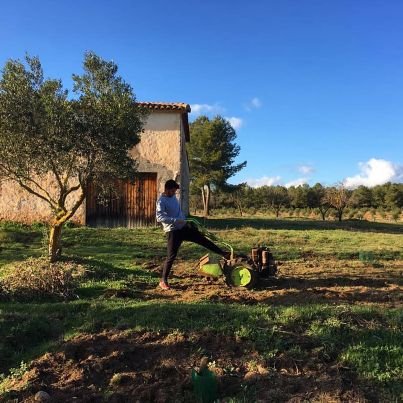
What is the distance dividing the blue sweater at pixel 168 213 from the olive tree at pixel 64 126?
1.98 metres

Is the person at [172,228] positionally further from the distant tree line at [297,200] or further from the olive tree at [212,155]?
the distant tree line at [297,200]

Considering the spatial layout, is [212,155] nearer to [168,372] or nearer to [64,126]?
[64,126]

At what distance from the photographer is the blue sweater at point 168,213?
8.37 meters

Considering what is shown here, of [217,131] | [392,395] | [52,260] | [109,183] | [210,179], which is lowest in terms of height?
[392,395]

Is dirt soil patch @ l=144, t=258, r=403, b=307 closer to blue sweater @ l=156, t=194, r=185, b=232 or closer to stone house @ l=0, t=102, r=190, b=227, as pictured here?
blue sweater @ l=156, t=194, r=185, b=232

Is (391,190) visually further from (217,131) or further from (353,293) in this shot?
(353,293)

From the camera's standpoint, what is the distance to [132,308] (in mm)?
6418

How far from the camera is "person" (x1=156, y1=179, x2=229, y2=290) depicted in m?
8.38

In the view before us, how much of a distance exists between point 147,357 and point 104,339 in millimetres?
728

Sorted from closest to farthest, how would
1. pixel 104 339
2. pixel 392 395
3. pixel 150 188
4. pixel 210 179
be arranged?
pixel 392 395
pixel 104 339
pixel 150 188
pixel 210 179

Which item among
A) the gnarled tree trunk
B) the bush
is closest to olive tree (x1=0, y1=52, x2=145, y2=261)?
the gnarled tree trunk

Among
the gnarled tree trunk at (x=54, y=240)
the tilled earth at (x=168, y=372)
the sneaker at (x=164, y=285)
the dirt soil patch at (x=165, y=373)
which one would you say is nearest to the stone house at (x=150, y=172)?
the gnarled tree trunk at (x=54, y=240)

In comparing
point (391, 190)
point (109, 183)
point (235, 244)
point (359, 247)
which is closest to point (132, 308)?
point (109, 183)

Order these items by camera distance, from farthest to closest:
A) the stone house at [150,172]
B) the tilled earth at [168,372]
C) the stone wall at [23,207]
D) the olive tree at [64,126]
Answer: the stone house at [150,172], the stone wall at [23,207], the olive tree at [64,126], the tilled earth at [168,372]
